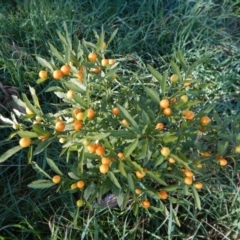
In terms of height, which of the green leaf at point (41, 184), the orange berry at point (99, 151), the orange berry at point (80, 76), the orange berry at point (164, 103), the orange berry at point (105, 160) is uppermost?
→ the orange berry at point (80, 76)

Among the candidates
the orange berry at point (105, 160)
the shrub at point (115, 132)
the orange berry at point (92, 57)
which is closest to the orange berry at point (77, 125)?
the shrub at point (115, 132)

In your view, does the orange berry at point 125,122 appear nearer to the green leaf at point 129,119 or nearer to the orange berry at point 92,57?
the green leaf at point 129,119

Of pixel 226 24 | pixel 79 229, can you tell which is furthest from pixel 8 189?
pixel 226 24

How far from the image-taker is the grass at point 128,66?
6.07 feet

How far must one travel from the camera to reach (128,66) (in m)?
2.32

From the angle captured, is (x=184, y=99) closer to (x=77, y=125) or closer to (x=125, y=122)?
(x=125, y=122)

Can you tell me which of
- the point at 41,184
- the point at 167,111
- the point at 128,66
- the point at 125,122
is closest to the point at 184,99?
the point at 167,111

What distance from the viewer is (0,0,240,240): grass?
6.07 feet

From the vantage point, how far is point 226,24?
2.58 m

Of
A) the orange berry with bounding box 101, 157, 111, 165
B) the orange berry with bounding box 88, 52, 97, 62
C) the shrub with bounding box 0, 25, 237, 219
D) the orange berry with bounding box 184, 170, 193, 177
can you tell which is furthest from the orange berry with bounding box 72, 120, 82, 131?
the orange berry with bounding box 184, 170, 193, 177

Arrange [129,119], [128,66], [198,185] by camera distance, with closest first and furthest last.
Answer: [129,119], [198,185], [128,66]

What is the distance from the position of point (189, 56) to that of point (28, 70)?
81 cm

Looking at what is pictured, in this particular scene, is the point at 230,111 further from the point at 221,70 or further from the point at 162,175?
the point at 162,175

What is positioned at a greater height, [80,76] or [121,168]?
[80,76]
